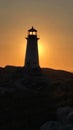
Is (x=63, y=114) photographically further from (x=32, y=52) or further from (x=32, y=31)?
(x=32, y=31)

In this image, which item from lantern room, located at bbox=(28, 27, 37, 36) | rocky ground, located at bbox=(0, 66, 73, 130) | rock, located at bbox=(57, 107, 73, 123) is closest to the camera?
rock, located at bbox=(57, 107, 73, 123)

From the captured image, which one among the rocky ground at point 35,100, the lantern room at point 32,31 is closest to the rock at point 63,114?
the rocky ground at point 35,100

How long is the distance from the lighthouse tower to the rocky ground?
1.67m

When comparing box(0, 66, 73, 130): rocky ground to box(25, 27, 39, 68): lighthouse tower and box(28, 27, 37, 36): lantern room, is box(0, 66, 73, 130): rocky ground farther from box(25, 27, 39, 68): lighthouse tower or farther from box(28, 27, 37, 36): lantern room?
box(28, 27, 37, 36): lantern room

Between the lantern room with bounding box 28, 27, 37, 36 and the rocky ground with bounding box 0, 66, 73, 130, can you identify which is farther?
the lantern room with bounding box 28, 27, 37, 36

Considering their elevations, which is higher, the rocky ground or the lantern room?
the lantern room

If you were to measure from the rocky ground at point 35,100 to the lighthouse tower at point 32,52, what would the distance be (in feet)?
5.48

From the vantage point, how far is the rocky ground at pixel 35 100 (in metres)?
30.9

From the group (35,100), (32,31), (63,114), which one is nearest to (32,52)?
(32,31)

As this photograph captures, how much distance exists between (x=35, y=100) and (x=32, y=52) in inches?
836

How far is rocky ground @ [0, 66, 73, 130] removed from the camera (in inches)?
1215

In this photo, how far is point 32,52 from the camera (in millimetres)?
A: 61250

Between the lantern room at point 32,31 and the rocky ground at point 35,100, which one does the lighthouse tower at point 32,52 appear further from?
the rocky ground at point 35,100

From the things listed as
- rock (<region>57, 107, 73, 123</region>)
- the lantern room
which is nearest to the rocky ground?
rock (<region>57, 107, 73, 123</region>)
